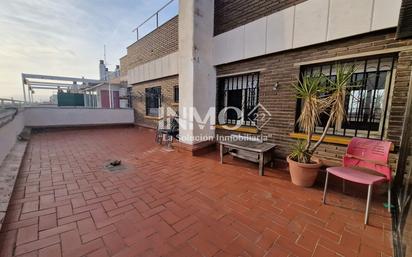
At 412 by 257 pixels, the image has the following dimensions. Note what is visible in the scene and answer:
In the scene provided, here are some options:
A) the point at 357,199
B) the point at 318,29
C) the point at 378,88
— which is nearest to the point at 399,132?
the point at 378,88

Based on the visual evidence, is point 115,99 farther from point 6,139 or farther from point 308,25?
point 308,25

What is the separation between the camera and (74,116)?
767cm

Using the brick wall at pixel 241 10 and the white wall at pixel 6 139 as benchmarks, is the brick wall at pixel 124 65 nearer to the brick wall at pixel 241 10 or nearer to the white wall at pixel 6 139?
the white wall at pixel 6 139

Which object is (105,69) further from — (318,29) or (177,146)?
(318,29)

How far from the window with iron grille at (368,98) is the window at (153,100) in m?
6.06

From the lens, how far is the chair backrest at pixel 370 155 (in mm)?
2080

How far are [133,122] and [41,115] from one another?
3655 millimetres

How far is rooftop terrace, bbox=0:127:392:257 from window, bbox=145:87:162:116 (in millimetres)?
4457

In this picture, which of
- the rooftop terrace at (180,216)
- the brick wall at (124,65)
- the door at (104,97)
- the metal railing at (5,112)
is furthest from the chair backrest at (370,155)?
the door at (104,97)

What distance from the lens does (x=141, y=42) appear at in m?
7.89

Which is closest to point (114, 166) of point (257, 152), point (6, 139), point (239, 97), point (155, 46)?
point (6, 139)

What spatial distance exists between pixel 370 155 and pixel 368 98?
102 centimetres

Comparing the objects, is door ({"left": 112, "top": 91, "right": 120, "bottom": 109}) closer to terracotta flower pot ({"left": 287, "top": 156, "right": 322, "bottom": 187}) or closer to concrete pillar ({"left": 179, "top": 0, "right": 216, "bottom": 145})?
concrete pillar ({"left": 179, "top": 0, "right": 216, "bottom": 145})

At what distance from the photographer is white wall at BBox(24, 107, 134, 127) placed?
22.7 feet
